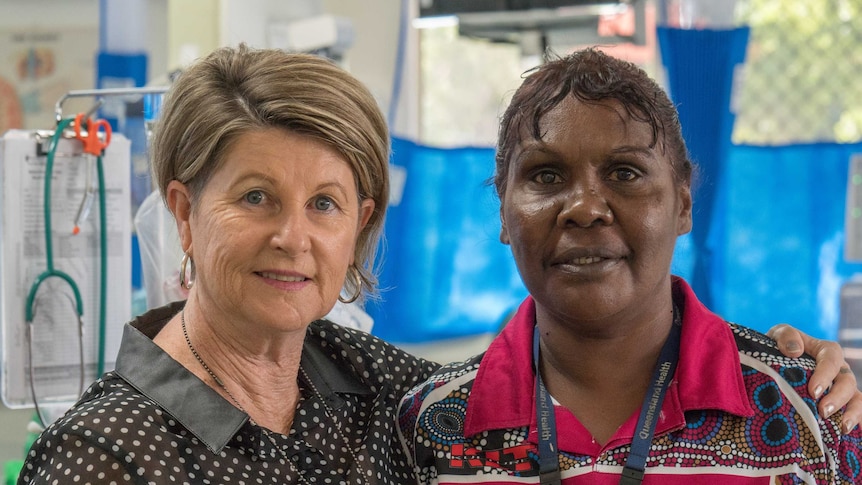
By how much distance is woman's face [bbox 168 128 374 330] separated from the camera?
161 centimetres

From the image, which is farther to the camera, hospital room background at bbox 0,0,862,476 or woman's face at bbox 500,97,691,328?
hospital room background at bbox 0,0,862,476

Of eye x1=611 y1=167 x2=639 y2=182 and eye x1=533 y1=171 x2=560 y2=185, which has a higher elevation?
eye x1=611 y1=167 x2=639 y2=182

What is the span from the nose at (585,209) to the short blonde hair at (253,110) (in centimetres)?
36

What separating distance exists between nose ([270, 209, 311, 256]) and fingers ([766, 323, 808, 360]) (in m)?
0.91

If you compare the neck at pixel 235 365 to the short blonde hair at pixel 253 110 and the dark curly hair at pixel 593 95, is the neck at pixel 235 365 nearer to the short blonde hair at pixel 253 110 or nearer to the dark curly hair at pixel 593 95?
the short blonde hair at pixel 253 110

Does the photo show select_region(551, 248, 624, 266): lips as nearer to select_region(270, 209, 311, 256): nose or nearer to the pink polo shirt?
the pink polo shirt

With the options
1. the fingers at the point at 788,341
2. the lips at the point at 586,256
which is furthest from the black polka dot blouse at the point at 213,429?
the fingers at the point at 788,341

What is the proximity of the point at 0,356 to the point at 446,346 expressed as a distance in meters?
3.17

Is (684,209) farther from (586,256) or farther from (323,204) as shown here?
(323,204)

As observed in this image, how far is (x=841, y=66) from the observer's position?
191 inches

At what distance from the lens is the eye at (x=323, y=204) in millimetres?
1679

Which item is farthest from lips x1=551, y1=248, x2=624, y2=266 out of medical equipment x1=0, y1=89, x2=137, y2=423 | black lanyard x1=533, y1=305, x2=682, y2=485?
medical equipment x1=0, y1=89, x2=137, y2=423

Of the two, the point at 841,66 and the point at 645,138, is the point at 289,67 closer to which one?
the point at 645,138

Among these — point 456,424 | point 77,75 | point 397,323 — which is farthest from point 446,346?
point 456,424
